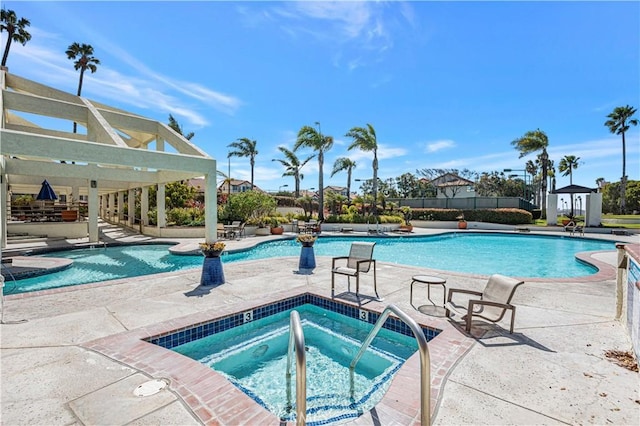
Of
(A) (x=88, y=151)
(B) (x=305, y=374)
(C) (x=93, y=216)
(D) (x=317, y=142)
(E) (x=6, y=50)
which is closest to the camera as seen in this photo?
(B) (x=305, y=374)

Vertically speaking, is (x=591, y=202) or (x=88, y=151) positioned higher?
(x=88, y=151)

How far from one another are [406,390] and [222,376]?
6.25ft

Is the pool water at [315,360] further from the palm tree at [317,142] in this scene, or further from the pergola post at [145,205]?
the palm tree at [317,142]

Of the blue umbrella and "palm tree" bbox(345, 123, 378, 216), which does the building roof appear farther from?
"palm tree" bbox(345, 123, 378, 216)

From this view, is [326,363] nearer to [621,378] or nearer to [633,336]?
[621,378]

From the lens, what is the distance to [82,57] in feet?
94.3

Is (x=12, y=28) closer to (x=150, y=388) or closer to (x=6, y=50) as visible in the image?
(x=6, y=50)

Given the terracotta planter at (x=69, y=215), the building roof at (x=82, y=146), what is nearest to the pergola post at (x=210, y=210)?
the building roof at (x=82, y=146)

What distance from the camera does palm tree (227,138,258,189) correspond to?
136 ft

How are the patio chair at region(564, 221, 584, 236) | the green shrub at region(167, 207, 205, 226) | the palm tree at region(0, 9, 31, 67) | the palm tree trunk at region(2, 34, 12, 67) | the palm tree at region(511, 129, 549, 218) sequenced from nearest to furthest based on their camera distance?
the green shrub at region(167, 207, 205, 226)
the patio chair at region(564, 221, 584, 236)
the palm tree at region(0, 9, 31, 67)
the palm tree trunk at region(2, 34, 12, 67)
the palm tree at region(511, 129, 549, 218)

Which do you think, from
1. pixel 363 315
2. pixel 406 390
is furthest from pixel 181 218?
pixel 406 390

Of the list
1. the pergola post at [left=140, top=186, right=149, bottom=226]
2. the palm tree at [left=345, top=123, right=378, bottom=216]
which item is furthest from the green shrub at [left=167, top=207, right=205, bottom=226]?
the palm tree at [left=345, top=123, right=378, bottom=216]

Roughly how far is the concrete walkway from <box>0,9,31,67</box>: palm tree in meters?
31.0

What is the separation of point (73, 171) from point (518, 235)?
2754cm
